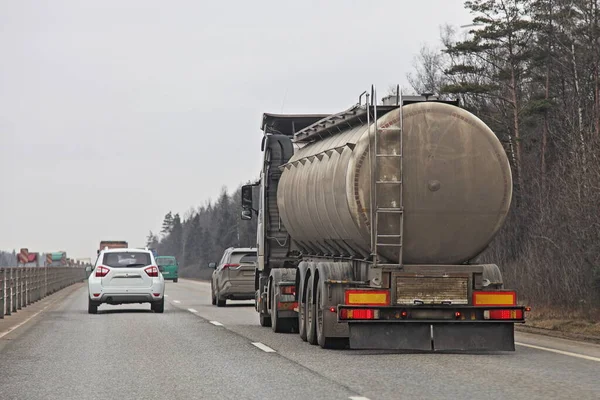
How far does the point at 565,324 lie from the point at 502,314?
7145 mm

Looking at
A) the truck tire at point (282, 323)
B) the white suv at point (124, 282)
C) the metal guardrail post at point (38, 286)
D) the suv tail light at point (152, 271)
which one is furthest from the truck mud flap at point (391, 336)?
the metal guardrail post at point (38, 286)

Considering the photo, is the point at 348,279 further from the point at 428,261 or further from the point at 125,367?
the point at 125,367

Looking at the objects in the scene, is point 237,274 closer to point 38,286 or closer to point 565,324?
point 38,286

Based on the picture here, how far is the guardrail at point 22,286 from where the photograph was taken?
89.9ft

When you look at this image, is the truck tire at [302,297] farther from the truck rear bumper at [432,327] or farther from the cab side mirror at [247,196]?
the cab side mirror at [247,196]

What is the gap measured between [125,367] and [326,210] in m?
4.22

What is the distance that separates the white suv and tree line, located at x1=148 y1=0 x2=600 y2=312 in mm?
8848

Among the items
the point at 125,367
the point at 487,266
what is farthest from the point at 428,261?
the point at 125,367

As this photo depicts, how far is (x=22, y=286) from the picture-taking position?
109ft

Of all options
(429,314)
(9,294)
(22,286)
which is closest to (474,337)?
(429,314)

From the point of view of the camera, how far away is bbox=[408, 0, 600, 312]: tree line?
972 inches

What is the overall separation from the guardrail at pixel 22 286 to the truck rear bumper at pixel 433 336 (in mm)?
14160

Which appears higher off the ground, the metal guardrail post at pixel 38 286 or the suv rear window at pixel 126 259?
the suv rear window at pixel 126 259

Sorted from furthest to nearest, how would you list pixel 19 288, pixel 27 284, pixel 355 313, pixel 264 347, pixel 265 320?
pixel 27 284 < pixel 19 288 < pixel 265 320 < pixel 264 347 < pixel 355 313
